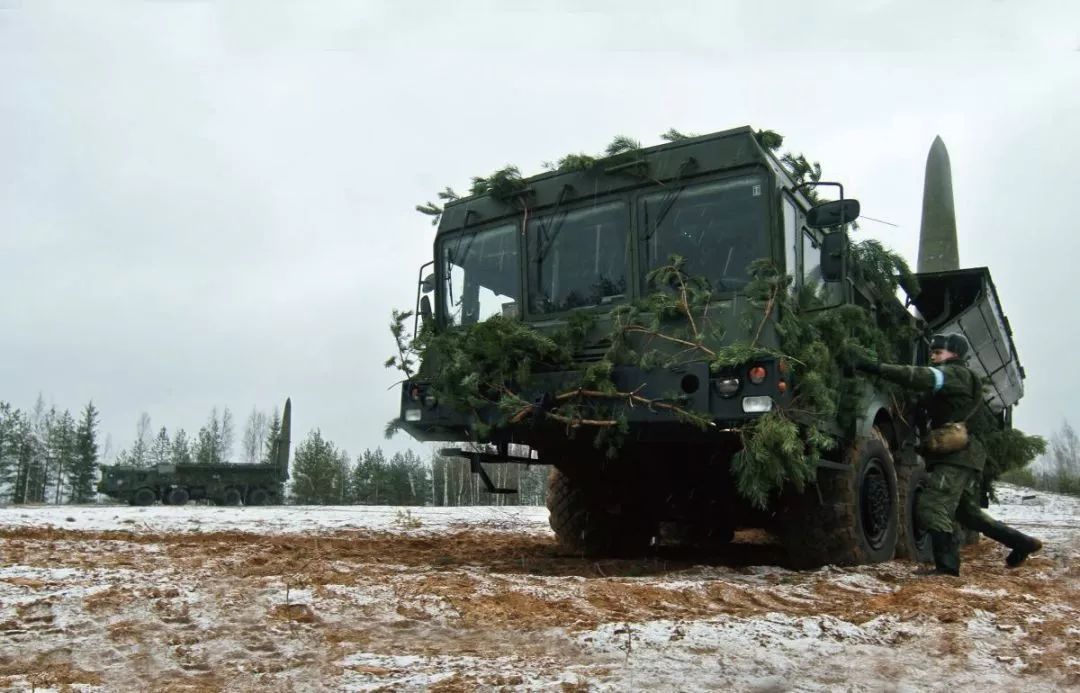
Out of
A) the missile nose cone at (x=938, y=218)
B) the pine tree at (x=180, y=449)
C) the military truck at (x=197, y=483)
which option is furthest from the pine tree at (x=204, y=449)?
the missile nose cone at (x=938, y=218)

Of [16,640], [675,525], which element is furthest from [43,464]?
[16,640]

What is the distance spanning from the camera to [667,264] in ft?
19.1

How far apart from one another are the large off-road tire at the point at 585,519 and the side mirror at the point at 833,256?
277 cm

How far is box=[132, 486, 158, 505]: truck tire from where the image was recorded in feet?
104

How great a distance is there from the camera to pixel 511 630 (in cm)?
319

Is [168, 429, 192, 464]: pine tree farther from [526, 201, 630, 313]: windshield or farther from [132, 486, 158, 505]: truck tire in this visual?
[526, 201, 630, 313]: windshield

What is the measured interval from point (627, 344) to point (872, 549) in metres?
2.25

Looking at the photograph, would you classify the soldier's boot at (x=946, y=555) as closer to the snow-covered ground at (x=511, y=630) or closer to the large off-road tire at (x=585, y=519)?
the snow-covered ground at (x=511, y=630)

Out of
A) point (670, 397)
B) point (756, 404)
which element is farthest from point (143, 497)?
point (756, 404)

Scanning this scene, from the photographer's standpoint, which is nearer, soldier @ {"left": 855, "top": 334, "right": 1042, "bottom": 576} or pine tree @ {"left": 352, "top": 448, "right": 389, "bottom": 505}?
soldier @ {"left": 855, "top": 334, "right": 1042, "bottom": 576}

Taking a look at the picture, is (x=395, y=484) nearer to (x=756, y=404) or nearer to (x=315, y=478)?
(x=315, y=478)

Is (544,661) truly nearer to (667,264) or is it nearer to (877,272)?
(667,264)

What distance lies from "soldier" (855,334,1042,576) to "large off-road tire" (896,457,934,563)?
615 millimetres

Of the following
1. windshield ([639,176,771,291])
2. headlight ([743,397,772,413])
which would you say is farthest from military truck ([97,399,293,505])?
headlight ([743,397,772,413])
